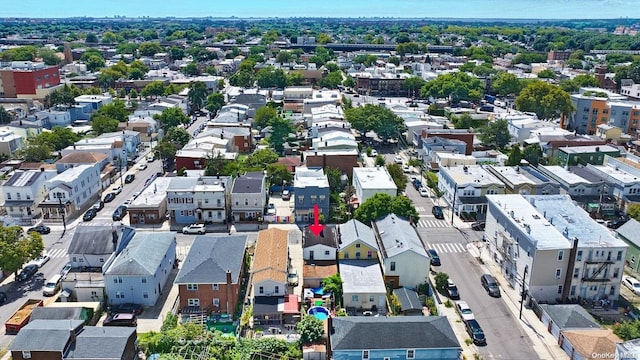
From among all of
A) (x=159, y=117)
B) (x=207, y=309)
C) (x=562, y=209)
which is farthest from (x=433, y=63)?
(x=207, y=309)

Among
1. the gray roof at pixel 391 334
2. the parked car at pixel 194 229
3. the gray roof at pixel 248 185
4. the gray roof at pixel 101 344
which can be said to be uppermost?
the gray roof at pixel 248 185

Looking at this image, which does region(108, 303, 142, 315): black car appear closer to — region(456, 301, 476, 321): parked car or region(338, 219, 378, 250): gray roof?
region(338, 219, 378, 250): gray roof

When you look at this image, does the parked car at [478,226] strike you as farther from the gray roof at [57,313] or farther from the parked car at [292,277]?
the gray roof at [57,313]

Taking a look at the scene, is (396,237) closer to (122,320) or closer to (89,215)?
(122,320)

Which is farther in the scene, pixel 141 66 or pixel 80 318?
pixel 141 66

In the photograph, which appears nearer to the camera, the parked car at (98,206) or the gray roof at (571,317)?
the gray roof at (571,317)

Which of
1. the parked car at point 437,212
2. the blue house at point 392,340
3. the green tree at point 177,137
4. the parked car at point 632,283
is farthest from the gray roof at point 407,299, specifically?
the green tree at point 177,137

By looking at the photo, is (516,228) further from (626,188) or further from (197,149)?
(197,149)
